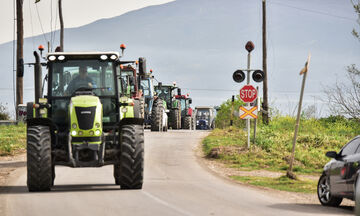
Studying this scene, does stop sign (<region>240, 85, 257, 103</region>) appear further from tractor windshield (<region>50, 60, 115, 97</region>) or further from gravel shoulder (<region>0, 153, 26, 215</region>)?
tractor windshield (<region>50, 60, 115, 97</region>)

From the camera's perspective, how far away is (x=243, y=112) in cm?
2878

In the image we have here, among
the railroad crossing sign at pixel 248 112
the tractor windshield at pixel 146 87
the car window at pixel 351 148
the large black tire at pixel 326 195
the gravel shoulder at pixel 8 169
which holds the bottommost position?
the gravel shoulder at pixel 8 169

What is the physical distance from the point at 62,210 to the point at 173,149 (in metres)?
17.1

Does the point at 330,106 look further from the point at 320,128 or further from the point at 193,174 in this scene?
the point at 193,174

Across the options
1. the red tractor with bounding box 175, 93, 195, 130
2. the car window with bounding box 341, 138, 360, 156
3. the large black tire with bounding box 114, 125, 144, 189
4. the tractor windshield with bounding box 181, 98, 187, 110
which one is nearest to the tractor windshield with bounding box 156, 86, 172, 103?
the red tractor with bounding box 175, 93, 195, 130

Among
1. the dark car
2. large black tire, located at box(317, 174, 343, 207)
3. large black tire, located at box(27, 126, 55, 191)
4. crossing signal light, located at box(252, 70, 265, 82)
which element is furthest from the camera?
crossing signal light, located at box(252, 70, 265, 82)

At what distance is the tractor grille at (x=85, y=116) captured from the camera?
1603cm

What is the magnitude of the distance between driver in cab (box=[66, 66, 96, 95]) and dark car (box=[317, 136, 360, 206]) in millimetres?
5663

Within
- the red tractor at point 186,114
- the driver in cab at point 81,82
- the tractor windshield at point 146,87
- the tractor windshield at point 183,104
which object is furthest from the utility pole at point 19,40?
the driver in cab at point 81,82

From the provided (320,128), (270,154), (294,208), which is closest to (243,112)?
(270,154)

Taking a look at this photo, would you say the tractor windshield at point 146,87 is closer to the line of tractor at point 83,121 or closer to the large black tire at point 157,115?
the large black tire at point 157,115

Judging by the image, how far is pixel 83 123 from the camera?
52.6ft

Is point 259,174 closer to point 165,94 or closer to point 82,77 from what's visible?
point 82,77

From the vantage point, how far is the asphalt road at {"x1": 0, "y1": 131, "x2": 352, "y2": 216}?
13336mm
